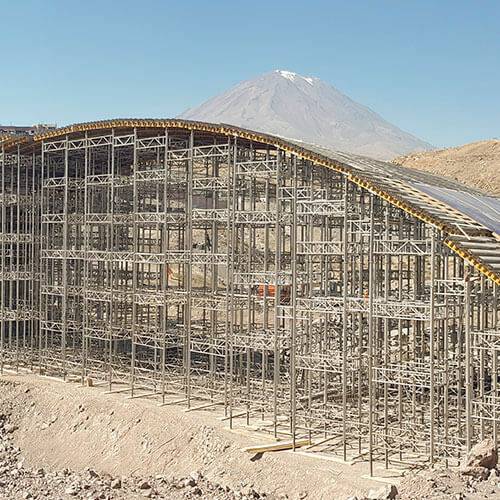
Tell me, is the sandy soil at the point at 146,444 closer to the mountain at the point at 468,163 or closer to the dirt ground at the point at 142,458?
the dirt ground at the point at 142,458

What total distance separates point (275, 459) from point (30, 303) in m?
19.1

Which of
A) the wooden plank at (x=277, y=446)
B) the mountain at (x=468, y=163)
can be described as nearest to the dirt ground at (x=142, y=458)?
the wooden plank at (x=277, y=446)

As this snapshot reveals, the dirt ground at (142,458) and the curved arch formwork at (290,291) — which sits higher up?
the curved arch formwork at (290,291)

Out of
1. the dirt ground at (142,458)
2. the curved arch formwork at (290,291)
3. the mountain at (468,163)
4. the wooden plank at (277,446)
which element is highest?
the mountain at (468,163)

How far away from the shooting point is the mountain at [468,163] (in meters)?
75.4

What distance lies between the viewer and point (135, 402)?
30000 millimetres

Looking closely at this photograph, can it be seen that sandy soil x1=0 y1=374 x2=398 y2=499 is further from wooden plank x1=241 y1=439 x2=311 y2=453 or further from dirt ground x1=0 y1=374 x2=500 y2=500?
wooden plank x1=241 y1=439 x2=311 y2=453

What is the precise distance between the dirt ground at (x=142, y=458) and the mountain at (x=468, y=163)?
167ft

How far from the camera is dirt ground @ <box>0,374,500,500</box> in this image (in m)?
22.1

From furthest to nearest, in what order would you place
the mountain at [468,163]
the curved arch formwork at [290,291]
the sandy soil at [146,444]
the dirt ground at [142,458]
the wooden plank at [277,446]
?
the mountain at [468,163]
the wooden plank at [277,446]
the curved arch formwork at [290,291]
the sandy soil at [146,444]
the dirt ground at [142,458]

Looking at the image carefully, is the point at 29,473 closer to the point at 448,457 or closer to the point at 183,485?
the point at 183,485

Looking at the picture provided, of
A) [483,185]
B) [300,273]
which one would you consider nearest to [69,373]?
[300,273]

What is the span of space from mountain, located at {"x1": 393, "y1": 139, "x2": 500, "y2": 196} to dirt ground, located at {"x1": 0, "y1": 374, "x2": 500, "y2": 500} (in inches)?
2008

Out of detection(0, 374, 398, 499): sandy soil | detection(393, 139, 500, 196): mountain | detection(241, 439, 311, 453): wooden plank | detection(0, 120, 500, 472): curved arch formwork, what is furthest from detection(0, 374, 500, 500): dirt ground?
detection(393, 139, 500, 196): mountain
